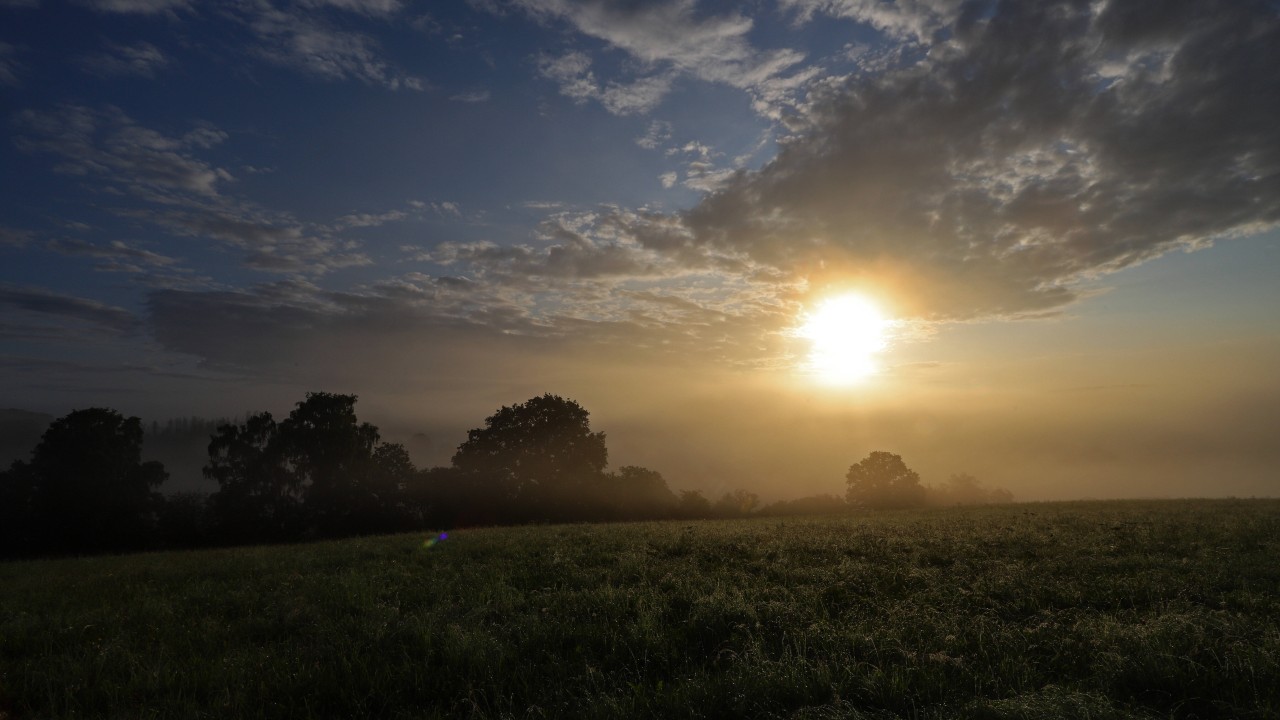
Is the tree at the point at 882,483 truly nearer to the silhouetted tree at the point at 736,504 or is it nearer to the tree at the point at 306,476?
the silhouetted tree at the point at 736,504

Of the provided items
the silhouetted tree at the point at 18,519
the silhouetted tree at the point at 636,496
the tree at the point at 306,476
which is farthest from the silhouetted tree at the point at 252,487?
the silhouetted tree at the point at 636,496

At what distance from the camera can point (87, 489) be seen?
126 feet

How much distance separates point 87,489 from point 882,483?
229ft

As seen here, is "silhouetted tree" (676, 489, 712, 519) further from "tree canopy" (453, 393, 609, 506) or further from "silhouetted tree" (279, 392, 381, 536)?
"silhouetted tree" (279, 392, 381, 536)

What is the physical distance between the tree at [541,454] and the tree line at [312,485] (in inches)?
3.8

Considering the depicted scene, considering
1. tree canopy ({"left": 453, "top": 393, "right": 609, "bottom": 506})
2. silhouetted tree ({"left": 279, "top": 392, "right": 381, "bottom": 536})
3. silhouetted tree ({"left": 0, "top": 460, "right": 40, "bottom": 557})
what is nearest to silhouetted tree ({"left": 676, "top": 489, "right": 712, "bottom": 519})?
tree canopy ({"left": 453, "top": 393, "right": 609, "bottom": 506})

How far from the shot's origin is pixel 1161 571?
1038 cm

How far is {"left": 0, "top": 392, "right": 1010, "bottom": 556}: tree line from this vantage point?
126ft

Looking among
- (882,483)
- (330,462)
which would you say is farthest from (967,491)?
(330,462)

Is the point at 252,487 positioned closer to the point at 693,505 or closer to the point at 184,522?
the point at 184,522

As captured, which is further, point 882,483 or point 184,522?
point 882,483

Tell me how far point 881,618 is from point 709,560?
572 centimetres

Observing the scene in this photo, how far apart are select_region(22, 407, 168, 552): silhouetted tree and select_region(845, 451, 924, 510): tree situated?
6381cm

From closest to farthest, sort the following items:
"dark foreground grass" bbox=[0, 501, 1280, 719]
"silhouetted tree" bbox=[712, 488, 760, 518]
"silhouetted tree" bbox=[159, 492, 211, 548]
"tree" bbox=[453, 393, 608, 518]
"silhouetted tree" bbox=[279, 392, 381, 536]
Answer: "dark foreground grass" bbox=[0, 501, 1280, 719], "silhouetted tree" bbox=[159, 492, 211, 548], "silhouetted tree" bbox=[279, 392, 381, 536], "tree" bbox=[453, 393, 608, 518], "silhouetted tree" bbox=[712, 488, 760, 518]
